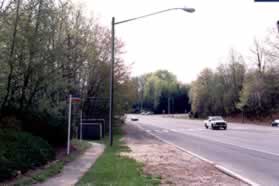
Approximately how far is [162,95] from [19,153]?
5022 inches

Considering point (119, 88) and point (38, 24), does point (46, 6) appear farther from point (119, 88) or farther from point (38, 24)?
point (119, 88)

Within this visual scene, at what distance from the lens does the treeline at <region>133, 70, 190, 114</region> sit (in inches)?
5379

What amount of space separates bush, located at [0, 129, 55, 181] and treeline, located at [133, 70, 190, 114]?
122002 millimetres

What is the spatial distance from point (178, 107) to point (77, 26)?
408ft

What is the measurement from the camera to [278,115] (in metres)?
63.7

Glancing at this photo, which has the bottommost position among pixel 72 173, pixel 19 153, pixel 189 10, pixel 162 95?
pixel 72 173

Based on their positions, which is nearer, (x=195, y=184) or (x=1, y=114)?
(x=195, y=184)

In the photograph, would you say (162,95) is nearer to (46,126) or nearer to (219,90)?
(219,90)

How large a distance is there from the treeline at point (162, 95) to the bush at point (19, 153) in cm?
12200

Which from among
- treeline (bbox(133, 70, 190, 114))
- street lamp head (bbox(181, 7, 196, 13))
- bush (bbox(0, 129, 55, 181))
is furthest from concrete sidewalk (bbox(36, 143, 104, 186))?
treeline (bbox(133, 70, 190, 114))

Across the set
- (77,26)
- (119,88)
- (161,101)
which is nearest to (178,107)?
(161,101)

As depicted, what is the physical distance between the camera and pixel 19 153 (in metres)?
9.61

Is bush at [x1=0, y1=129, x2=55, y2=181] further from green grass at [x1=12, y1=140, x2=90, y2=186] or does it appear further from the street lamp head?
the street lamp head

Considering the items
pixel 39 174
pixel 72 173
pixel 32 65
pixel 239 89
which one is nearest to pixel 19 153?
pixel 39 174
